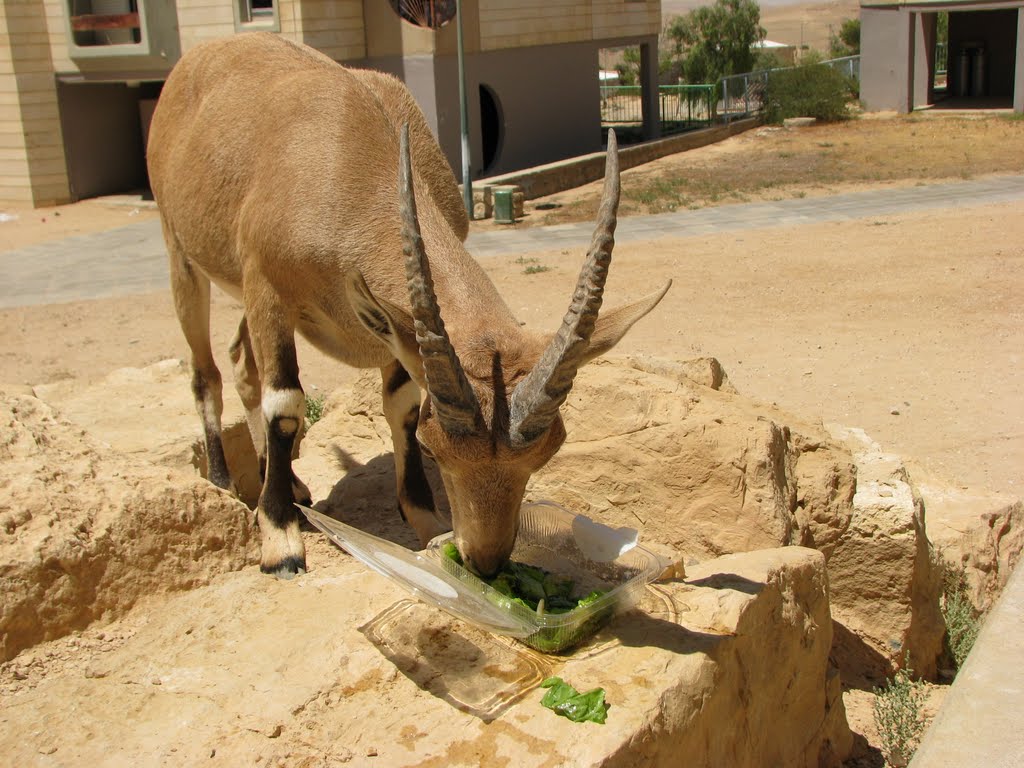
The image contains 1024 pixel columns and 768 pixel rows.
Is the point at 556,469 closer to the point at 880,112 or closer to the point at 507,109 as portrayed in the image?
the point at 507,109

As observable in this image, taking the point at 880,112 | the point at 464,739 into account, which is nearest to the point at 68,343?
the point at 464,739

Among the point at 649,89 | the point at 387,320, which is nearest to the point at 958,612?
the point at 387,320

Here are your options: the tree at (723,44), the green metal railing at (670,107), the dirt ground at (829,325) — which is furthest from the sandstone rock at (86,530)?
the tree at (723,44)

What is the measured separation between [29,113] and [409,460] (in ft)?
60.5

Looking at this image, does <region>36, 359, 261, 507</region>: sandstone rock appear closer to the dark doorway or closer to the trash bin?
the trash bin

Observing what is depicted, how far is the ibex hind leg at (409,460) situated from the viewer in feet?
19.4

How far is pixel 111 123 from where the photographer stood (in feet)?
75.8

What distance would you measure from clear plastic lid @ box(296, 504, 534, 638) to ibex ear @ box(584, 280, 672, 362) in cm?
91

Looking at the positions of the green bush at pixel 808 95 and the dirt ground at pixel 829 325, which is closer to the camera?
the dirt ground at pixel 829 325

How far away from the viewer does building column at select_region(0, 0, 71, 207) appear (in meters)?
20.9

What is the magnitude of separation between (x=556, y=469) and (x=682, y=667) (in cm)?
221

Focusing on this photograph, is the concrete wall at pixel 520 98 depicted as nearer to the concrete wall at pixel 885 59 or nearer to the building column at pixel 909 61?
the concrete wall at pixel 885 59

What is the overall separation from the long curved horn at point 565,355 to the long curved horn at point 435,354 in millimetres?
→ 158

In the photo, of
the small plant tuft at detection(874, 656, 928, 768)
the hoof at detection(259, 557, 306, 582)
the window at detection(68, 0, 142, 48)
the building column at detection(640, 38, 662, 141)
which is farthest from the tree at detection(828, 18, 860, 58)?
the hoof at detection(259, 557, 306, 582)
